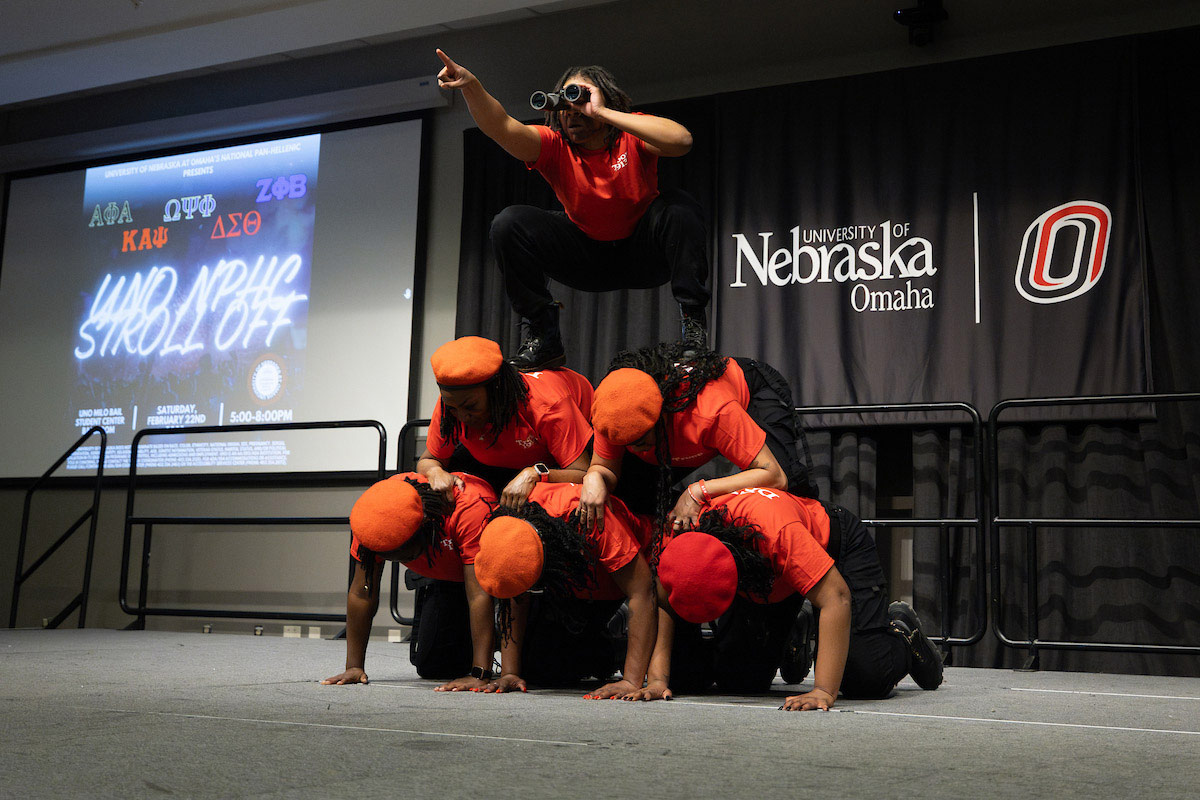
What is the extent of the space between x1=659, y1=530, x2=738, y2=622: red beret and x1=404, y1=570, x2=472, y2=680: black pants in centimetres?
86

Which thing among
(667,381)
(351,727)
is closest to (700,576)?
(667,381)

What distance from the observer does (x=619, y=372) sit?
228 cm

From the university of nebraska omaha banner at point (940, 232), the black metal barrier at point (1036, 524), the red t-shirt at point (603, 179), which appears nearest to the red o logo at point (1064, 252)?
the university of nebraska omaha banner at point (940, 232)

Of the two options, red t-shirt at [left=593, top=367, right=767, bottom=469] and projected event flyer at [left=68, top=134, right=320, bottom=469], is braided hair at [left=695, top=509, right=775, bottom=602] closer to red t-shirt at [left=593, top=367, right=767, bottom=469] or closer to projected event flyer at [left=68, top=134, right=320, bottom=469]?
red t-shirt at [left=593, top=367, right=767, bottom=469]

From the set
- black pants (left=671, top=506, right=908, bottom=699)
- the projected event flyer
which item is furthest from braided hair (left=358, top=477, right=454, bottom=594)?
the projected event flyer

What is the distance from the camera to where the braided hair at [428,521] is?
2.42 metres

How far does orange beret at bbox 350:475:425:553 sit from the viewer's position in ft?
7.66

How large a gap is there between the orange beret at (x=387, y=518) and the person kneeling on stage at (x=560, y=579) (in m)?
0.17

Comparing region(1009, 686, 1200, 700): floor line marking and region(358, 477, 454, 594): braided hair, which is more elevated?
region(358, 477, 454, 594): braided hair

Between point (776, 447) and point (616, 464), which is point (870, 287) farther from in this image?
point (616, 464)

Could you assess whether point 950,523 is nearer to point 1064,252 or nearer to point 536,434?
point 1064,252

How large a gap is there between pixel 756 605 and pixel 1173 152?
2.77 meters

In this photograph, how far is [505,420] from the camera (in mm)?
2482

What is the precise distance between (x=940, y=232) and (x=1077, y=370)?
0.75 meters
